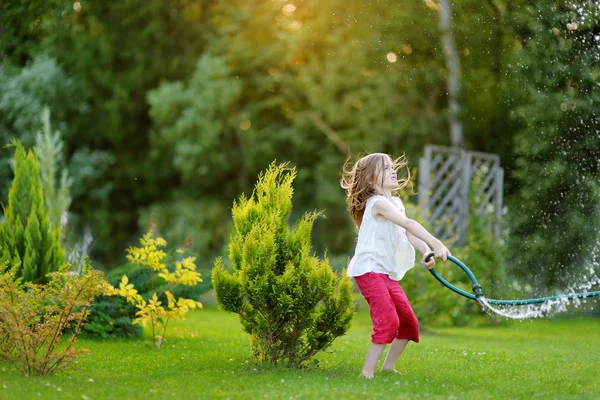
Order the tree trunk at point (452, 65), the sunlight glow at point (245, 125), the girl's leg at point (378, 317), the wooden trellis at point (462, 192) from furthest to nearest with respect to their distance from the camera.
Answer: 1. the sunlight glow at point (245, 125)
2. the tree trunk at point (452, 65)
3. the wooden trellis at point (462, 192)
4. the girl's leg at point (378, 317)

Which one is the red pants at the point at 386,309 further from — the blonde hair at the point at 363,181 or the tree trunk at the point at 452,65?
the tree trunk at the point at 452,65

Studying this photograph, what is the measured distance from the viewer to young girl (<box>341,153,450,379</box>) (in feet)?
15.7

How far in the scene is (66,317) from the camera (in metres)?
4.86

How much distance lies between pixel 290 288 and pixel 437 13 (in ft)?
36.9

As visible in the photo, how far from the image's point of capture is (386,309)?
4.79m

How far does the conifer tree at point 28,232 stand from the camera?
6535 millimetres

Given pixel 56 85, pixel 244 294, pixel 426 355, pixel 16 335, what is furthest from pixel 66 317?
pixel 56 85

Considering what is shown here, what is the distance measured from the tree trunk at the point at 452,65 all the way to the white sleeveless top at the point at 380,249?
32.9 feet

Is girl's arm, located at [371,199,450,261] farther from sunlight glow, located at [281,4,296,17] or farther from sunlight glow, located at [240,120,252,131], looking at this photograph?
sunlight glow, located at [281,4,296,17]

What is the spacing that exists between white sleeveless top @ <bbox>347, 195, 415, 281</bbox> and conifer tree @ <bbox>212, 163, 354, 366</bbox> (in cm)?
24

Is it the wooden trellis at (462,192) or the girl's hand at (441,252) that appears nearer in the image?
the girl's hand at (441,252)

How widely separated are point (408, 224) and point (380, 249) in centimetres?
25

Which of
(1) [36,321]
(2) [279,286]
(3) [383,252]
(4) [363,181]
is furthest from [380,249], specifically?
(1) [36,321]

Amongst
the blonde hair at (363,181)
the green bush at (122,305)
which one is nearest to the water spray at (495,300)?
the blonde hair at (363,181)
